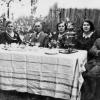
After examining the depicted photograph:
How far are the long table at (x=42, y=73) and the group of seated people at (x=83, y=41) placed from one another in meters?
0.28

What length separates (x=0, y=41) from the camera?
4.82m

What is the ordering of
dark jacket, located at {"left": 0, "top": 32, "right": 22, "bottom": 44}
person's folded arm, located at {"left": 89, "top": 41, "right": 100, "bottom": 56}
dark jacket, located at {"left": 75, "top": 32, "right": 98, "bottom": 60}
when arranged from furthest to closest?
1. dark jacket, located at {"left": 0, "top": 32, "right": 22, "bottom": 44}
2. dark jacket, located at {"left": 75, "top": 32, "right": 98, "bottom": 60}
3. person's folded arm, located at {"left": 89, "top": 41, "right": 100, "bottom": 56}

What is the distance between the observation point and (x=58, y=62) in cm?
315

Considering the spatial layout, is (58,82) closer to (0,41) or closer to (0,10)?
(0,41)

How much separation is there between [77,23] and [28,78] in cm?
201

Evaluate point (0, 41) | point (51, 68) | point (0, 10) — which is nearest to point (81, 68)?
point (51, 68)

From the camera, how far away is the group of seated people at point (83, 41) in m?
3.45

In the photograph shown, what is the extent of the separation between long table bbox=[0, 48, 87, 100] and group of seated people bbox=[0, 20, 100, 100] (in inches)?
11.2

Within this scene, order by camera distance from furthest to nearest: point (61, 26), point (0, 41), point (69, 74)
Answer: point (0, 41) < point (61, 26) < point (69, 74)

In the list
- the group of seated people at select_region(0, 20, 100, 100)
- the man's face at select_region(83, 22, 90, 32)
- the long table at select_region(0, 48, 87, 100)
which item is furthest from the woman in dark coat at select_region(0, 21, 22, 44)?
the man's face at select_region(83, 22, 90, 32)

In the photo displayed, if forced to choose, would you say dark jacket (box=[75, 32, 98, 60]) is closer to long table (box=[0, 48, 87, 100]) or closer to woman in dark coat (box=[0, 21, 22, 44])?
long table (box=[0, 48, 87, 100])

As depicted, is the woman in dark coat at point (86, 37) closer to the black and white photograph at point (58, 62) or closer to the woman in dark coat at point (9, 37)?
the black and white photograph at point (58, 62)

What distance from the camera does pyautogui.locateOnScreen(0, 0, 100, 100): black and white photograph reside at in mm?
3156

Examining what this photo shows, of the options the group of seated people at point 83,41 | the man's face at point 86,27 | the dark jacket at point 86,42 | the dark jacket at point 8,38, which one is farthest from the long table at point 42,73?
the dark jacket at point 8,38
